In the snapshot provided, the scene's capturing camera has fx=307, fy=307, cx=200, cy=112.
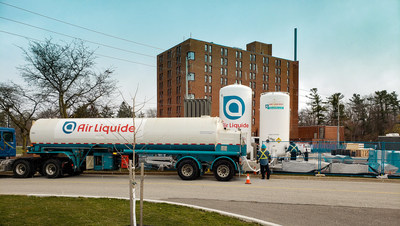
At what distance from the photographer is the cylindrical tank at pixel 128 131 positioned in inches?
586

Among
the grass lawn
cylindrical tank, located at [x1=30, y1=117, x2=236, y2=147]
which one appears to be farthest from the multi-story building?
the grass lawn

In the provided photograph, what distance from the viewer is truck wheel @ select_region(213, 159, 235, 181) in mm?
14484

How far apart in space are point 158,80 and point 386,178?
7359 cm

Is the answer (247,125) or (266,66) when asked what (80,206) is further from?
(266,66)

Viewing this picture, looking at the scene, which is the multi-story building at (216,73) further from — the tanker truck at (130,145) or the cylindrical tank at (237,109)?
the tanker truck at (130,145)

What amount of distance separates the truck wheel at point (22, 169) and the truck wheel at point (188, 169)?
7.87m

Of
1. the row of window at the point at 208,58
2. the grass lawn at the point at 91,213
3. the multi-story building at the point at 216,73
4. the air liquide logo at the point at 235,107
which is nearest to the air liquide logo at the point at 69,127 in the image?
the grass lawn at the point at 91,213

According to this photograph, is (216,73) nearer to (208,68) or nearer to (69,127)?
(208,68)

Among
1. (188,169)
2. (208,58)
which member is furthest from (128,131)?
(208,58)

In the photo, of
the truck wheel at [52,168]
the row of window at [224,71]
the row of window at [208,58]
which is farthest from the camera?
the row of window at [224,71]

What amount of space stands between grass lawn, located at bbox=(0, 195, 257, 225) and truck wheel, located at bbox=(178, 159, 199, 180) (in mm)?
5987

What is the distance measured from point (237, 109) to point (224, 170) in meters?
5.50

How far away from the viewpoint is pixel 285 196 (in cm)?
1069

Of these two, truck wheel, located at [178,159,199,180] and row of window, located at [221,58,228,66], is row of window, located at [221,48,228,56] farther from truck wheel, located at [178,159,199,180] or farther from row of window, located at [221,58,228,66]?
truck wheel, located at [178,159,199,180]
